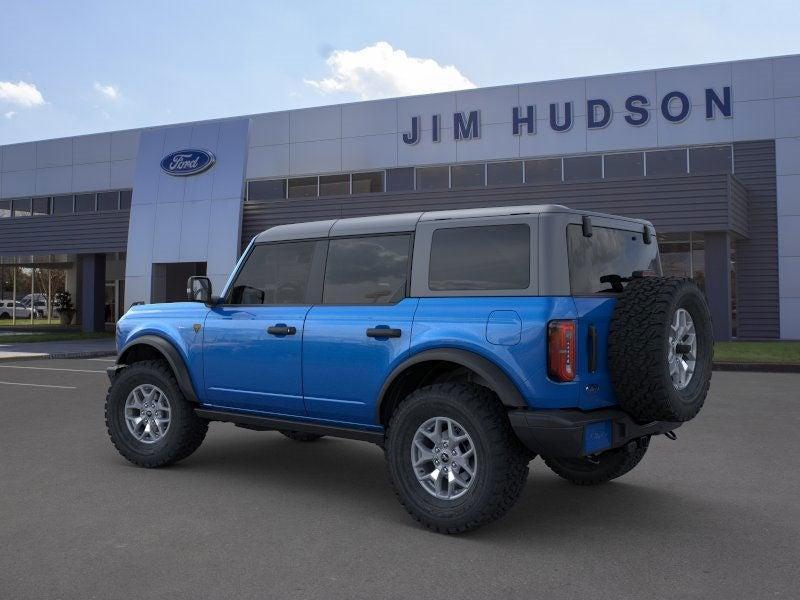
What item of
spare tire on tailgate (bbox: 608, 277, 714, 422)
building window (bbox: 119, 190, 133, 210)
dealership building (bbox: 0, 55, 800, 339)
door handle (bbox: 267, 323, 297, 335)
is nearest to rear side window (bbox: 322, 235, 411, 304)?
door handle (bbox: 267, 323, 297, 335)

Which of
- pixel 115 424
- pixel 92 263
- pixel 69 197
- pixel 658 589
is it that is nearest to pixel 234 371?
pixel 115 424

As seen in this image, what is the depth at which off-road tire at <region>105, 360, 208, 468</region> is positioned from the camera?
6.35 m

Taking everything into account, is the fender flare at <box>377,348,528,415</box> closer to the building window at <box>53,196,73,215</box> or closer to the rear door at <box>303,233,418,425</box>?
the rear door at <box>303,233,418,425</box>

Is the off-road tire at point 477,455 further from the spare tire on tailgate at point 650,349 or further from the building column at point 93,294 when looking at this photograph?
the building column at point 93,294

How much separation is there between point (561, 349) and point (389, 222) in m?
1.70

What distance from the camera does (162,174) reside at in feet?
86.4

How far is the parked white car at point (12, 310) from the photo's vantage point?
4347cm

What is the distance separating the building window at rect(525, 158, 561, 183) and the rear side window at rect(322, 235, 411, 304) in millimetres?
19671

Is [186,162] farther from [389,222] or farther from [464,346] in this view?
[464,346]

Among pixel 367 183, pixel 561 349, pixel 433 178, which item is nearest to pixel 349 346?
pixel 561 349

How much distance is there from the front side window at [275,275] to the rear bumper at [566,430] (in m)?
2.07

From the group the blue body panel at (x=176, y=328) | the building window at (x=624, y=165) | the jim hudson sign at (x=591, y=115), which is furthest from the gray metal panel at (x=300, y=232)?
the jim hudson sign at (x=591, y=115)

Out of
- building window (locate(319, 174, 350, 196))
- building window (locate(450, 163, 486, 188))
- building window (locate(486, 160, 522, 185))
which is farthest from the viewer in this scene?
building window (locate(319, 174, 350, 196))

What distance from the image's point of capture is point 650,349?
447 cm
